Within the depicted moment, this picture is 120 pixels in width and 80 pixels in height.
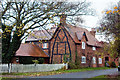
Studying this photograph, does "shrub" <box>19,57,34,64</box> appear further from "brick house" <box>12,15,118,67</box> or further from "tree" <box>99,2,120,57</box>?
"tree" <box>99,2,120,57</box>

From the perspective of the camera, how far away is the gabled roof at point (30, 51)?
26592 millimetres

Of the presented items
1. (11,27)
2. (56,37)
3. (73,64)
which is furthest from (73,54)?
(11,27)

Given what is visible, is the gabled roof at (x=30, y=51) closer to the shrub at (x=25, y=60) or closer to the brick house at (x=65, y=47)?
the shrub at (x=25, y=60)

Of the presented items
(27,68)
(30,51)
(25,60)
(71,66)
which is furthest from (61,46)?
(27,68)

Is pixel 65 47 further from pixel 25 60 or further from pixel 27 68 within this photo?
pixel 27 68

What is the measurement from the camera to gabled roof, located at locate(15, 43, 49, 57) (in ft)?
87.2

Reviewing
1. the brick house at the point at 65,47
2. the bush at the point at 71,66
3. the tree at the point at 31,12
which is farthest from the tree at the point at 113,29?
the brick house at the point at 65,47

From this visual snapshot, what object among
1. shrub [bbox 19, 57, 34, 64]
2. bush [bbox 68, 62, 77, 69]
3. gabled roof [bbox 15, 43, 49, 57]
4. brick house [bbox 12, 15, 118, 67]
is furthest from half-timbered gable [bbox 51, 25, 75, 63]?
shrub [bbox 19, 57, 34, 64]

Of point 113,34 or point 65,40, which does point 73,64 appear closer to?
point 65,40

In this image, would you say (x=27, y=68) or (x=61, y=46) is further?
(x=61, y=46)

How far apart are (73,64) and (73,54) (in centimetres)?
223

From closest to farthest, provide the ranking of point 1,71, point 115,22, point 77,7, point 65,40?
point 115,22
point 77,7
point 1,71
point 65,40

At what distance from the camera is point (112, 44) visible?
1435 cm

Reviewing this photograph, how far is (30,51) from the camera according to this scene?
2819cm
